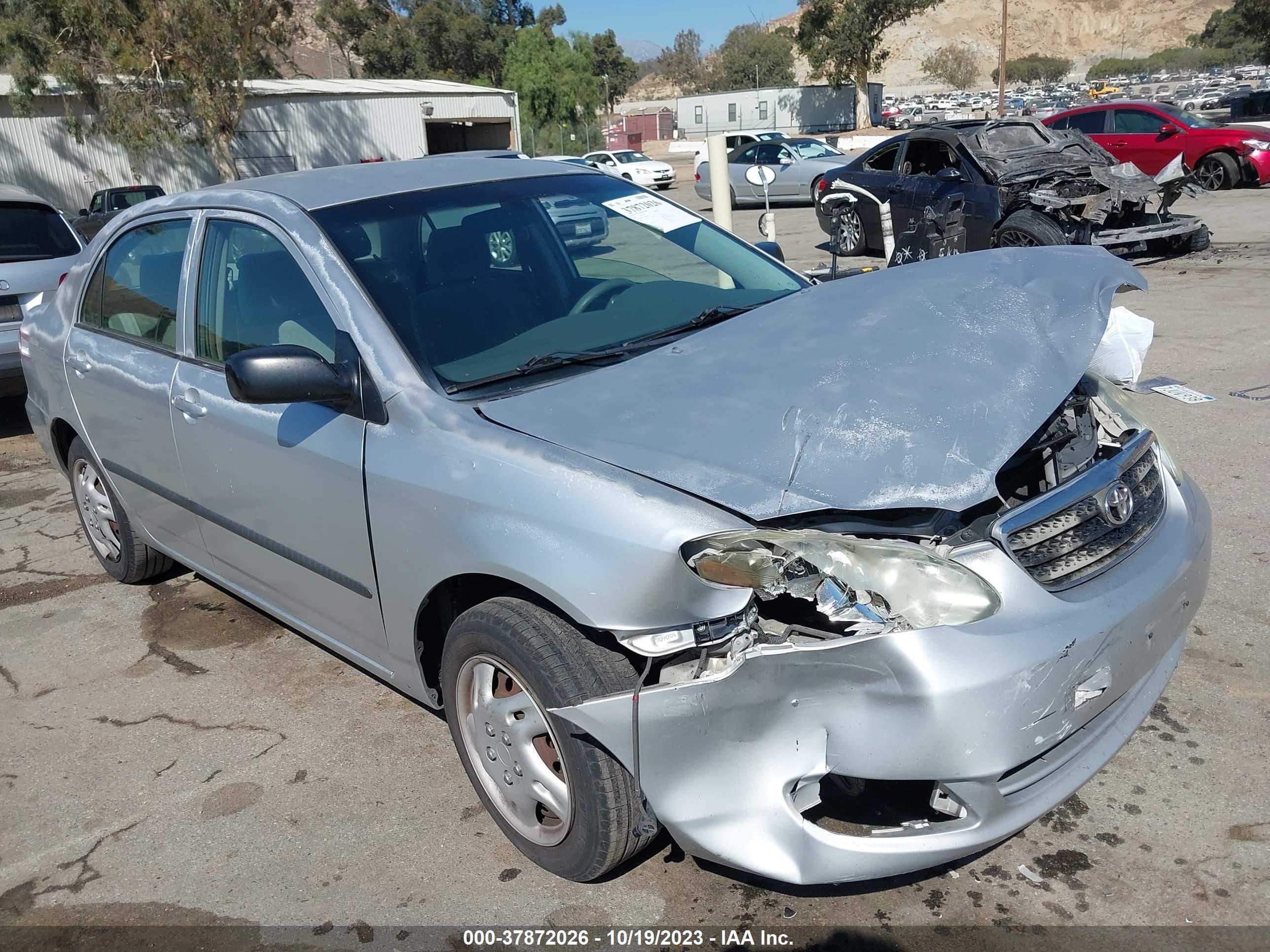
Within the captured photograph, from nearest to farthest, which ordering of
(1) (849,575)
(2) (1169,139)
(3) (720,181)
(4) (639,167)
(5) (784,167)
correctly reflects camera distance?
(1) (849,575) < (3) (720,181) < (2) (1169,139) < (5) (784,167) < (4) (639,167)

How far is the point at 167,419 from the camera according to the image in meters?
3.72

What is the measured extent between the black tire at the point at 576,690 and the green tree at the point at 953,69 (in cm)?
10457

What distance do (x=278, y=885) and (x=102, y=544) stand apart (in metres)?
2.73

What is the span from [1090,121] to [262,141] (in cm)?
2696

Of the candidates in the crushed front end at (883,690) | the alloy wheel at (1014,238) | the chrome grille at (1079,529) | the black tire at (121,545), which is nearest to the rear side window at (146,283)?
the black tire at (121,545)

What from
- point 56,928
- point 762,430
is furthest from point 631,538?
point 56,928

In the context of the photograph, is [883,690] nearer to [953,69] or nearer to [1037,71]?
[953,69]

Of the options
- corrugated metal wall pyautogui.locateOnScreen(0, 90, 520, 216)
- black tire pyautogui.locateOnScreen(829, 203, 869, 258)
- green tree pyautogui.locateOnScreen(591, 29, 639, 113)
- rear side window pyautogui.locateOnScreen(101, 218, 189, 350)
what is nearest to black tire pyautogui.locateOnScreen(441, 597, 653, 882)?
rear side window pyautogui.locateOnScreen(101, 218, 189, 350)

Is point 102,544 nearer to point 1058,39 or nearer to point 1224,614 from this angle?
point 1224,614

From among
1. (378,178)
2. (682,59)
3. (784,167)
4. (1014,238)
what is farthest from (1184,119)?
(682,59)

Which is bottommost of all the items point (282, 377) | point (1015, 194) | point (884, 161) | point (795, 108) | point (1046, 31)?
point (1015, 194)

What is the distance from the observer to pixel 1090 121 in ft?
54.4

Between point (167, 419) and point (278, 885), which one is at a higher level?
point (167, 419)

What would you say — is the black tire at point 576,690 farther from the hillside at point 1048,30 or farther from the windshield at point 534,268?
the hillside at point 1048,30
